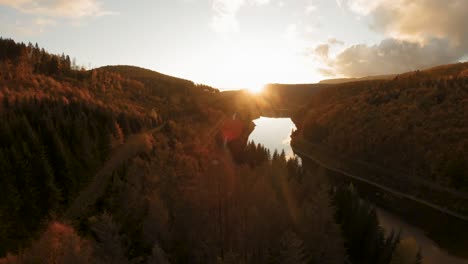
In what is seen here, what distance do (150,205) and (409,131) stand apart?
300 feet

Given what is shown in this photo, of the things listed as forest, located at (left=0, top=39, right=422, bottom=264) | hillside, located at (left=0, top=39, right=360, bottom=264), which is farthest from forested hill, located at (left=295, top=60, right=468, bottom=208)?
hillside, located at (left=0, top=39, right=360, bottom=264)

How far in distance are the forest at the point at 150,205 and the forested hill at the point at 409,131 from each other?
33.6 m

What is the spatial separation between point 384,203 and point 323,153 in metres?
46.0

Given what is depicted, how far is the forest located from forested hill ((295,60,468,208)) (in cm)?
3358

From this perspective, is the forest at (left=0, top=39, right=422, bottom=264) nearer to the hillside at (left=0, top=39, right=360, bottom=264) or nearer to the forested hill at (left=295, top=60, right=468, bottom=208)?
the hillside at (left=0, top=39, right=360, bottom=264)

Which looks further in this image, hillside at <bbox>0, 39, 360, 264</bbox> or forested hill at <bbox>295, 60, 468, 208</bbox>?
forested hill at <bbox>295, 60, 468, 208</bbox>

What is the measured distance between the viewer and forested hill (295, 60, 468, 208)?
86500mm

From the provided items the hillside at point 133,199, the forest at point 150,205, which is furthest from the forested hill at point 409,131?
the hillside at point 133,199

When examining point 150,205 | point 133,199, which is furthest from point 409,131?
point 150,205

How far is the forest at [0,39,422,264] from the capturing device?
38281 mm

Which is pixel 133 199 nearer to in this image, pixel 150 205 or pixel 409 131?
pixel 150 205

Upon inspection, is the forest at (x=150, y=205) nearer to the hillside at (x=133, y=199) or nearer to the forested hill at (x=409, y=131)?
the hillside at (x=133, y=199)

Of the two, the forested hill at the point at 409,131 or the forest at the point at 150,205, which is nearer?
the forest at the point at 150,205

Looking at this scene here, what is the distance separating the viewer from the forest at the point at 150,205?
3828 cm
